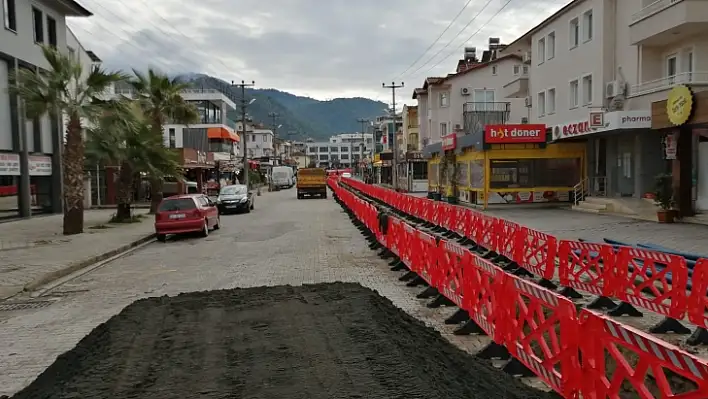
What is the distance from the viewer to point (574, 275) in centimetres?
905

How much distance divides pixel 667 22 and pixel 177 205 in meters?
17.2

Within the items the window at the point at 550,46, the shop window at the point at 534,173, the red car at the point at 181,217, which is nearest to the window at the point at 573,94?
the shop window at the point at 534,173

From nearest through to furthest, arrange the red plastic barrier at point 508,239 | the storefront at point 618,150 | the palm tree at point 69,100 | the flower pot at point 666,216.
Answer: the red plastic barrier at point 508,239, the flower pot at point 666,216, the palm tree at point 69,100, the storefront at point 618,150

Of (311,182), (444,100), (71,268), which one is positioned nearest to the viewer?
(71,268)

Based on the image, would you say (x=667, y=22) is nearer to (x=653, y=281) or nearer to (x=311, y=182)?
(x=653, y=281)

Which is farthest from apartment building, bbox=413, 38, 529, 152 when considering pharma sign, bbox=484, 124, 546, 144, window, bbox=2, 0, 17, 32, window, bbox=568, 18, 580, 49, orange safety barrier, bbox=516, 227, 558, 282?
orange safety barrier, bbox=516, 227, 558, 282

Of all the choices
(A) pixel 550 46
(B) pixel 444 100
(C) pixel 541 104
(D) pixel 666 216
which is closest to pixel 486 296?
(D) pixel 666 216

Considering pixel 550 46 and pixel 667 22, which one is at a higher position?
pixel 550 46

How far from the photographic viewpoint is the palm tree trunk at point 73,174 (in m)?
19.9

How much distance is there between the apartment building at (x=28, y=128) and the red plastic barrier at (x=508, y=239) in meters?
19.5

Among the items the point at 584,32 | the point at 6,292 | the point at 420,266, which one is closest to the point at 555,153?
the point at 584,32

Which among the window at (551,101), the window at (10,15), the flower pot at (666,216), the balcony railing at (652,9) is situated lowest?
the flower pot at (666,216)

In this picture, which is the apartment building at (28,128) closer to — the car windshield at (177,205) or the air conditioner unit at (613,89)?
the car windshield at (177,205)

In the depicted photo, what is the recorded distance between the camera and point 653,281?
25.1ft
